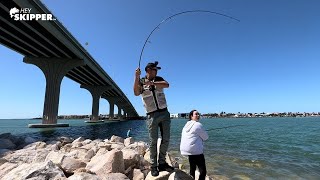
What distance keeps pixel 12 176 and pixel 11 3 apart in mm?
27121

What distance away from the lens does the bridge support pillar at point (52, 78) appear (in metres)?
45.2

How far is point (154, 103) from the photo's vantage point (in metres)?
5.16

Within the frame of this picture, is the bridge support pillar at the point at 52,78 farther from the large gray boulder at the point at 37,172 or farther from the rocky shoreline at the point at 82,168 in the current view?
the large gray boulder at the point at 37,172

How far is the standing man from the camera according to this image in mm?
5105

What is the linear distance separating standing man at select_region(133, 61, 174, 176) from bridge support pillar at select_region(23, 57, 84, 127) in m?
42.8

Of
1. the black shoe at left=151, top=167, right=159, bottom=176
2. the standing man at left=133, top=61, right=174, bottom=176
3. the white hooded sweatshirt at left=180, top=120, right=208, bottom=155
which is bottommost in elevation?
the black shoe at left=151, top=167, right=159, bottom=176

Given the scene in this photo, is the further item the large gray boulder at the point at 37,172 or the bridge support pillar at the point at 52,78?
the bridge support pillar at the point at 52,78

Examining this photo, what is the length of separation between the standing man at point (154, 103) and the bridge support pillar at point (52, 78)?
42.8 meters

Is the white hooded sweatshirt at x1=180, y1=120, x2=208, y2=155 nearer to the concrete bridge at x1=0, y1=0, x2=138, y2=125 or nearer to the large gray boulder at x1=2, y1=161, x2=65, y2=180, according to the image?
the large gray boulder at x1=2, y1=161, x2=65, y2=180

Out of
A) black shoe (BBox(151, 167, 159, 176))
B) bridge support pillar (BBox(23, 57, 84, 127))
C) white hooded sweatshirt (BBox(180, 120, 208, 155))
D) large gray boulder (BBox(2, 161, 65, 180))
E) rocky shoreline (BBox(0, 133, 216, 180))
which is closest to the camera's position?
large gray boulder (BBox(2, 161, 65, 180))

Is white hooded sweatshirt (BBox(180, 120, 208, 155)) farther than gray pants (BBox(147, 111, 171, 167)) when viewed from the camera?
Yes

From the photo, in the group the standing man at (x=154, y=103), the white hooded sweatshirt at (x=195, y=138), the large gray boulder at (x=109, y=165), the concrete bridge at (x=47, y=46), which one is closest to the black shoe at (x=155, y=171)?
the standing man at (x=154, y=103)

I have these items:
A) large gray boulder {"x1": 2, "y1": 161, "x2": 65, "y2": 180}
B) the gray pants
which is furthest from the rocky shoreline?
the gray pants

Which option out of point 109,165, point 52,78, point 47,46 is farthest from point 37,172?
point 52,78
